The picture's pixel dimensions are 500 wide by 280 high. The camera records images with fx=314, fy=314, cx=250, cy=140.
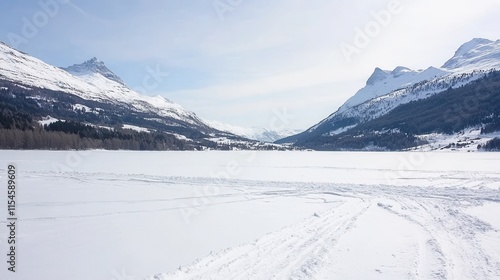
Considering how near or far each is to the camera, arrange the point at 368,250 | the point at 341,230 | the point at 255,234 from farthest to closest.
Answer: the point at 341,230 < the point at 255,234 < the point at 368,250

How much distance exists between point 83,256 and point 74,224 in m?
4.15

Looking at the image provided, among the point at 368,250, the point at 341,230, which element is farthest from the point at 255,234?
the point at 368,250

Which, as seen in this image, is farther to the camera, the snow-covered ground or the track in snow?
the snow-covered ground

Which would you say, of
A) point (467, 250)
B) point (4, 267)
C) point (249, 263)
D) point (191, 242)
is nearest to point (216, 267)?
point (249, 263)

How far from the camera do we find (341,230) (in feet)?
37.5

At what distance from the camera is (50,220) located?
40.7ft

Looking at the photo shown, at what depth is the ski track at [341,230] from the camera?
24.5 feet

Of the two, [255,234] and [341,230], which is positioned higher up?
[255,234]

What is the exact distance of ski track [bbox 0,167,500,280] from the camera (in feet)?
24.5

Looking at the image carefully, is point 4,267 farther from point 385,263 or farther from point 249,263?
point 385,263

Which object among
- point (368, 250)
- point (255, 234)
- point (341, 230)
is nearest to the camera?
point (368, 250)

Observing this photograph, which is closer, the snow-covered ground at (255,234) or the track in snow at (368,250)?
the track in snow at (368,250)

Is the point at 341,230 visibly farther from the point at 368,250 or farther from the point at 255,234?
the point at 255,234

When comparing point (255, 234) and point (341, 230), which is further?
point (341, 230)
